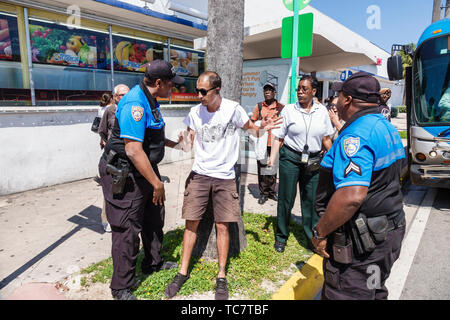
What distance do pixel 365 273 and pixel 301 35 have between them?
13.3 ft

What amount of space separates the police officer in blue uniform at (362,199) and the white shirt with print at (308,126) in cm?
153

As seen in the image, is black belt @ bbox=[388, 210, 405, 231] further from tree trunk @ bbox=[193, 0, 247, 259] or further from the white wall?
the white wall

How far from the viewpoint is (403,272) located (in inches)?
130

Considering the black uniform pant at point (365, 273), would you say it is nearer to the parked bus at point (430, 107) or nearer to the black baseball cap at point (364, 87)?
the black baseball cap at point (364, 87)

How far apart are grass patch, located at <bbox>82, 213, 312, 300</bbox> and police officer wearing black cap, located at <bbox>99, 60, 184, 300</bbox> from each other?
0.35 m

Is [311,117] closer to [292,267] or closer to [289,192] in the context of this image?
[289,192]

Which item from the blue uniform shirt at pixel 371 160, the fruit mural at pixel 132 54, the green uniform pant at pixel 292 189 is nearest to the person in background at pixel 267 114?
the green uniform pant at pixel 292 189

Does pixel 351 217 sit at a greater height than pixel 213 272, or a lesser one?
greater

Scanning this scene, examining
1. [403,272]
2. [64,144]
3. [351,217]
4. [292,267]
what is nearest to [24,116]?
[64,144]

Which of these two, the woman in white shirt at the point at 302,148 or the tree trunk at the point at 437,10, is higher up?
the tree trunk at the point at 437,10

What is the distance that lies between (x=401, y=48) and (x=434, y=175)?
8.52 feet

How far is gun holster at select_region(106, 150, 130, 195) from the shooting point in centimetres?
249

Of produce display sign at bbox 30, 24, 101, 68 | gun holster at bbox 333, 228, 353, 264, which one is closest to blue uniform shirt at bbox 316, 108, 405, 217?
gun holster at bbox 333, 228, 353, 264

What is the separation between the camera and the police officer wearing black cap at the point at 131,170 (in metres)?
2.42
